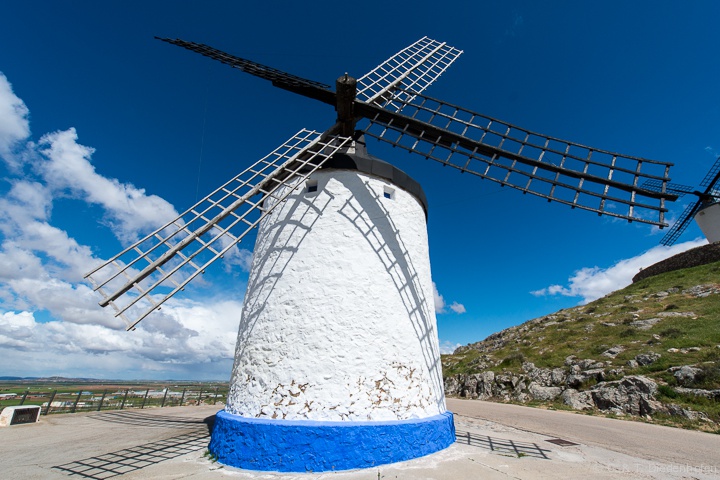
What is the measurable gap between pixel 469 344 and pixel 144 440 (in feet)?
113

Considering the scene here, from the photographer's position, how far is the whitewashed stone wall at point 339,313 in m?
6.85

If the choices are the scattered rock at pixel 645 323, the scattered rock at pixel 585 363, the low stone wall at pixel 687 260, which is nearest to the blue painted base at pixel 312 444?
the scattered rock at pixel 585 363

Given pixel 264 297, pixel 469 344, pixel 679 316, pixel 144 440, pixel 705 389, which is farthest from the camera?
pixel 469 344

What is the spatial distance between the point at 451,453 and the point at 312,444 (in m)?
3.09

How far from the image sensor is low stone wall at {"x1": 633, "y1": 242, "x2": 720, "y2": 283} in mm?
30938

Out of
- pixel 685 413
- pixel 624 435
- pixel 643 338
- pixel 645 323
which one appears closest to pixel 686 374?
pixel 685 413

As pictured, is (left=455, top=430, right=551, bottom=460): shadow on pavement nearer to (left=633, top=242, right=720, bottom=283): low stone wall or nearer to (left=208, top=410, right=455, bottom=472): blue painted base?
(left=208, top=410, right=455, bottom=472): blue painted base

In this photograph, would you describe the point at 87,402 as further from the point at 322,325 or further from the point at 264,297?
A: the point at 322,325

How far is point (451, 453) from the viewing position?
7.09 m

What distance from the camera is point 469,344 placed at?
3734 centimetres

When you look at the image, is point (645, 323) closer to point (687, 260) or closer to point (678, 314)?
point (678, 314)

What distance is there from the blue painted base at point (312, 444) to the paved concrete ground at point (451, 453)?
18cm

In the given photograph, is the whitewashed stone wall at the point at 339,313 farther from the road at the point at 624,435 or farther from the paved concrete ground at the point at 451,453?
the road at the point at 624,435

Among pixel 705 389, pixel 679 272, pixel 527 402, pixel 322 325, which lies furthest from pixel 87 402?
pixel 679 272
